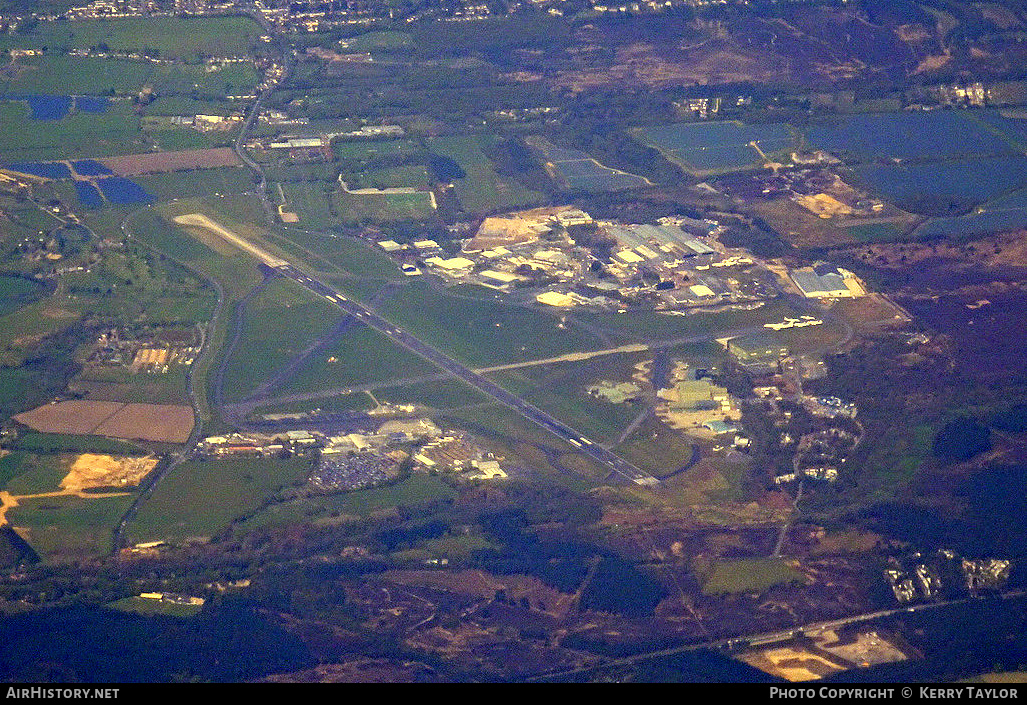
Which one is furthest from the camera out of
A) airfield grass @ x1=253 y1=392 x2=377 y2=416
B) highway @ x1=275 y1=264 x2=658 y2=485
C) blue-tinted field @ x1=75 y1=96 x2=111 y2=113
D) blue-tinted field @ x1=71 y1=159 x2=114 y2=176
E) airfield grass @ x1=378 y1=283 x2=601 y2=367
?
blue-tinted field @ x1=75 y1=96 x2=111 y2=113

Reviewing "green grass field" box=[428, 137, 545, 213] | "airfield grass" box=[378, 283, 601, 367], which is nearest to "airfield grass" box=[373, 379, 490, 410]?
"airfield grass" box=[378, 283, 601, 367]

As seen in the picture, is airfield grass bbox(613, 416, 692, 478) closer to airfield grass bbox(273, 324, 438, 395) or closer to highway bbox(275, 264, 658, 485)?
highway bbox(275, 264, 658, 485)

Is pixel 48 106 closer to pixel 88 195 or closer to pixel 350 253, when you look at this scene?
pixel 88 195

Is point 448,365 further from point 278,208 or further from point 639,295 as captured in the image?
point 278,208

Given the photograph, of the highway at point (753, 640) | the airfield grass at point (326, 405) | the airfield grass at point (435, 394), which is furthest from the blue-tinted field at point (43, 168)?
the highway at point (753, 640)

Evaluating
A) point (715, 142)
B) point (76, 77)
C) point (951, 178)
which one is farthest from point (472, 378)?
point (76, 77)

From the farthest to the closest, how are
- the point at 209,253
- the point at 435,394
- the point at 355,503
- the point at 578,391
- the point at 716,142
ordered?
1. the point at 716,142
2. the point at 209,253
3. the point at 578,391
4. the point at 435,394
5. the point at 355,503
